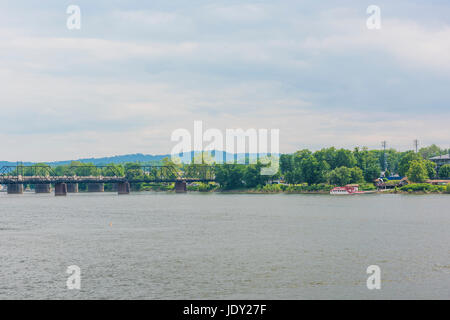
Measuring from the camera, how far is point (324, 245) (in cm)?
→ 6066

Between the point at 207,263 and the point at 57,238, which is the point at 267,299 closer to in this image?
the point at 207,263

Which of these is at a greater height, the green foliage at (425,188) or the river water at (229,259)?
the green foliage at (425,188)

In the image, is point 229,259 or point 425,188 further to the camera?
point 425,188

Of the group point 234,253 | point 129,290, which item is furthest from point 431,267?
point 129,290

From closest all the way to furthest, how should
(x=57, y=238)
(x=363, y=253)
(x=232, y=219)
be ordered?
(x=363, y=253), (x=57, y=238), (x=232, y=219)

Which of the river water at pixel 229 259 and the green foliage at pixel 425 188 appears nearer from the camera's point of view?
the river water at pixel 229 259

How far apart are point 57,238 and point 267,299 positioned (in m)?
42.1

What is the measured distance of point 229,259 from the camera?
5197 cm

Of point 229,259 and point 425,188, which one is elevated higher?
point 425,188

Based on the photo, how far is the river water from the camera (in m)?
39.4

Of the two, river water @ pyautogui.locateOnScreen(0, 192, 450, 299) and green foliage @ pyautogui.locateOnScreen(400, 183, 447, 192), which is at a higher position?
green foliage @ pyautogui.locateOnScreen(400, 183, 447, 192)

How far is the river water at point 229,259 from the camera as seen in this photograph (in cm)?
3941

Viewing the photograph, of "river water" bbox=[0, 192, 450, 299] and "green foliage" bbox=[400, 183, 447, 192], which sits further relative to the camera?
"green foliage" bbox=[400, 183, 447, 192]
